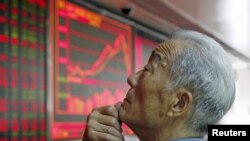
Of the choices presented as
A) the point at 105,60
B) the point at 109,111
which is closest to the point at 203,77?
the point at 109,111

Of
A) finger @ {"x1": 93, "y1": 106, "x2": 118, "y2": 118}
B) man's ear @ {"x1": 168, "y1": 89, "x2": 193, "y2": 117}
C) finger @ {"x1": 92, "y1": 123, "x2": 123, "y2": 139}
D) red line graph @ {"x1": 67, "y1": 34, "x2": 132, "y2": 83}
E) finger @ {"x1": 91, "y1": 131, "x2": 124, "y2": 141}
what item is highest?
red line graph @ {"x1": 67, "y1": 34, "x2": 132, "y2": 83}

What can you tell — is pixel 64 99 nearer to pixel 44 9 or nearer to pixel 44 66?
pixel 44 66

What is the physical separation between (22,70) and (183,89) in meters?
1.02

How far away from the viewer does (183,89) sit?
31.9 inches

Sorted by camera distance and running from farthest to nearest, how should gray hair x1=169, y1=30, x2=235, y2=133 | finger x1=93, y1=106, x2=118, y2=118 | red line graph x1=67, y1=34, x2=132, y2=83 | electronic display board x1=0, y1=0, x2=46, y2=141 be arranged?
red line graph x1=67, y1=34, x2=132, y2=83 → electronic display board x1=0, y1=0, x2=46, y2=141 → finger x1=93, y1=106, x2=118, y2=118 → gray hair x1=169, y1=30, x2=235, y2=133

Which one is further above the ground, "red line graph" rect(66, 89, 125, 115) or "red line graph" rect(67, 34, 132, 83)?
"red line graph" rect(67, 34, 132, 83)

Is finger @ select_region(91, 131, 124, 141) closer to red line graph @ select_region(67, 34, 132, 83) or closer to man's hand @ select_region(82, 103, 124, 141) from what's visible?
man's hand @ select_region(82, 103, 124, 141)

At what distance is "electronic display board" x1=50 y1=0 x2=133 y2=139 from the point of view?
196cm

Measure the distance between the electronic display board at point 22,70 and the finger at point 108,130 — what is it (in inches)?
29.8

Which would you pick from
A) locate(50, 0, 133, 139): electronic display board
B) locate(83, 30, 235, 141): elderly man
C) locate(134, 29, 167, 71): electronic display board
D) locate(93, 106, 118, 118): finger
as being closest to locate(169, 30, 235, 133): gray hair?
locate(83, 30, 235, 141): elderly man

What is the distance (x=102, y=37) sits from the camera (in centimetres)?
236

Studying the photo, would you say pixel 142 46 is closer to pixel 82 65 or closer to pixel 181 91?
pixel 82 65

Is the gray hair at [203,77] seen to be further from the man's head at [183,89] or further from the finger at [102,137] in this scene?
the finger at [102,137]

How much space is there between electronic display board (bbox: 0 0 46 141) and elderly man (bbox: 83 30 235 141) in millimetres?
870
